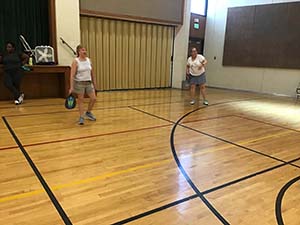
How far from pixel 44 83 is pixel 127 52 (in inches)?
116

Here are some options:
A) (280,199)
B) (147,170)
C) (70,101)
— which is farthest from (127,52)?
(280,199)

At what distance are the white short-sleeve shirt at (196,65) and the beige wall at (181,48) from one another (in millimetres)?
3226

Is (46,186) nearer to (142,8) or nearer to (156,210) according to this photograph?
(156,210)

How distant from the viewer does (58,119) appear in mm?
4820

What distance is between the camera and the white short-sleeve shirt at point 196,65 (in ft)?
21.1

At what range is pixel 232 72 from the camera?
10602 millimetres

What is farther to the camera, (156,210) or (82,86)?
(82,86)

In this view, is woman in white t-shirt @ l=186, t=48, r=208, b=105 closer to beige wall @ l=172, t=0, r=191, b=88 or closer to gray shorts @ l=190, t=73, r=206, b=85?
gray shorts @ l=190, t=73, r=206, b=85

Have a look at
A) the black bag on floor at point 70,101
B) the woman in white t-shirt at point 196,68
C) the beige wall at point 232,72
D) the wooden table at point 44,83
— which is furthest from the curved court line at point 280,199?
the beige wall at point 232,72

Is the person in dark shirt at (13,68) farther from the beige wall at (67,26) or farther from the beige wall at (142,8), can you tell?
the beige wall at (142,8)

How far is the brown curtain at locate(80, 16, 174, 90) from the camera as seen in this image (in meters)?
8.08

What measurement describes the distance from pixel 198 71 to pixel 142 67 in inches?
124

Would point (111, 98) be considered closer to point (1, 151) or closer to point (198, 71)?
point (198, 71)

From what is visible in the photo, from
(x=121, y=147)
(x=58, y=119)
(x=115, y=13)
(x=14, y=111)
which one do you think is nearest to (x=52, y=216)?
(x=121, y=147)
